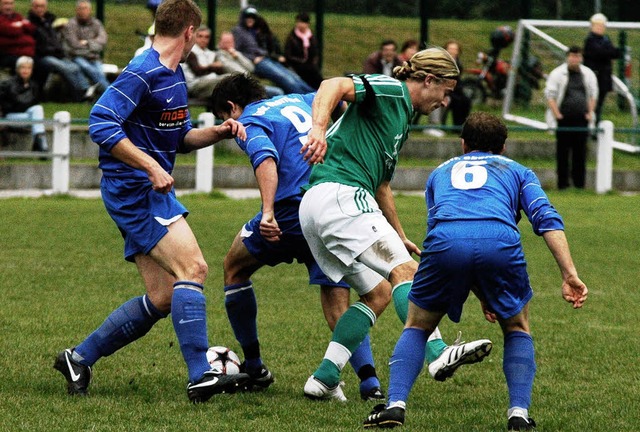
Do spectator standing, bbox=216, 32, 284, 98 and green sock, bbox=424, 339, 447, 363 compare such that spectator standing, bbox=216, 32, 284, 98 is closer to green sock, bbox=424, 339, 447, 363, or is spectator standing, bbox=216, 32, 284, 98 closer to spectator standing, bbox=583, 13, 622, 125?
spectator standing, bbox=583, 13, 622, 125

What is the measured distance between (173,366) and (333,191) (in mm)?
1942

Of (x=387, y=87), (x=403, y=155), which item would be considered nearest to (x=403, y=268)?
(x=387, y=87)

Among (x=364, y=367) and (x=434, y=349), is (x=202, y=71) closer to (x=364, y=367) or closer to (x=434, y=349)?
(x=364, y=367)

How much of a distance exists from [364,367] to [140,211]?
4.84ft

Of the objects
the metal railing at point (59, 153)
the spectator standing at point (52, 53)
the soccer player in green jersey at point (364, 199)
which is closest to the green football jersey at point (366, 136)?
the soccer player in green jersey at point (364, 199)

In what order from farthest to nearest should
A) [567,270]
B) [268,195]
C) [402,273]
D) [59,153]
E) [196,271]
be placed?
[59,153] → [268,195] → [196,271] → [402,273] → [567,270]

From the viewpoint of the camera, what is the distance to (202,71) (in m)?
19.5

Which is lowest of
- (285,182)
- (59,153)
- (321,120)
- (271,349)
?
(59,153)

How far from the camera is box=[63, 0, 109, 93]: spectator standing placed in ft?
65.2

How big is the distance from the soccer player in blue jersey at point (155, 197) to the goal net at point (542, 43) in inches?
673

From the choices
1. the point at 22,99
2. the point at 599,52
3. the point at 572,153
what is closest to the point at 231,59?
the point at 22,99

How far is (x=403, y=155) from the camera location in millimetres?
21078

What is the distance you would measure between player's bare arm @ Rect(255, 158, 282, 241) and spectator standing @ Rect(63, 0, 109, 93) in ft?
44.3

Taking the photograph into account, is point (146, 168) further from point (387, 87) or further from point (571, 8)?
point (571, 8)
